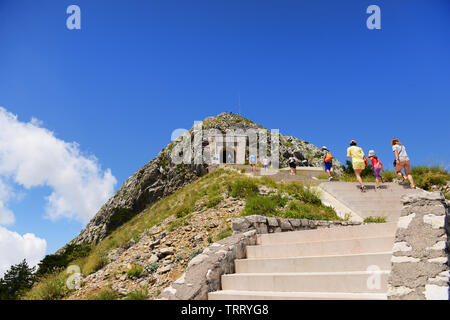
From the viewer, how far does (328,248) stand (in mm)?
4746

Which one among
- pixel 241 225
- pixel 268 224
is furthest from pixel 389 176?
pixel 241 225

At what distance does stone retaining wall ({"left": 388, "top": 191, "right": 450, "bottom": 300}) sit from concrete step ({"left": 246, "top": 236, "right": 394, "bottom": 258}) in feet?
3.45

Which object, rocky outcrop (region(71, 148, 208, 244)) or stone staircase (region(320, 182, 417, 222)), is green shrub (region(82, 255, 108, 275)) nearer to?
stone staircase (region(320, 182, 417, 222))

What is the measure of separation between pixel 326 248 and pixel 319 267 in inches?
24.9

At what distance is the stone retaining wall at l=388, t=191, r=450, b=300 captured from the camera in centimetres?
254

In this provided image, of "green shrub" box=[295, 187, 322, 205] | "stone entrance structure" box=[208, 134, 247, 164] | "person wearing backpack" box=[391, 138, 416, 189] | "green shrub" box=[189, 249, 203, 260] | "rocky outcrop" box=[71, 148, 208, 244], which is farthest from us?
"rocky outcrop" box=[71, 148, 208, 244]

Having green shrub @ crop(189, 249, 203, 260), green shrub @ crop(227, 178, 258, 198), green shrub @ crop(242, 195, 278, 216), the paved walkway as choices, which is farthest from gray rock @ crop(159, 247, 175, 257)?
green shrub @ crop(227, 178, 258, 198)

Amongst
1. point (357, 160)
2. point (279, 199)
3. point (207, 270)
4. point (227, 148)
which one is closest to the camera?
point (207, 270)

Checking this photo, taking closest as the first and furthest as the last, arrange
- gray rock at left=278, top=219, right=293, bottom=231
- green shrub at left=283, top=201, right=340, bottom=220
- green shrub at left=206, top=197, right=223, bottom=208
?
1. gray rock at left=278, top=219, right=293, bottom=231
2. green shrub at left=283, top=201, right=340, bottom=220
3. green shrub at left=206, top=197, right=223, bottom=208

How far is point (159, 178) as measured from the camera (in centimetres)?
3869

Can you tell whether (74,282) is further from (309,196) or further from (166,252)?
(309,196)
